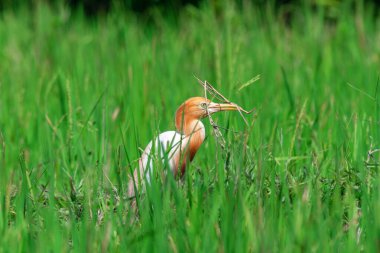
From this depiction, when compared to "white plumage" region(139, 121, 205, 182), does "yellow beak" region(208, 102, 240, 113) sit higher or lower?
higher

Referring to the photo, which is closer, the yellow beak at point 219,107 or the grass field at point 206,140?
the grass field at point 206,140

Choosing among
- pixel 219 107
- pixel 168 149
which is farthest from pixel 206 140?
pixel 168 149

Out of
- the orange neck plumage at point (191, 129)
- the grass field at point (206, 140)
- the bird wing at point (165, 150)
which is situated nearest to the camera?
the grass field at point (206, 140)

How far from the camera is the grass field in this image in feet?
6.53

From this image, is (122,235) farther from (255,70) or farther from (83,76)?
(255,70)

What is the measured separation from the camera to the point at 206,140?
293 centimetres

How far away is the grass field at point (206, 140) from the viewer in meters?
1.99

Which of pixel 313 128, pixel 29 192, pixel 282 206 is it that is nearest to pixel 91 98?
pixel 313 128

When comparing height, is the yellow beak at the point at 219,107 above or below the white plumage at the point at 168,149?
above

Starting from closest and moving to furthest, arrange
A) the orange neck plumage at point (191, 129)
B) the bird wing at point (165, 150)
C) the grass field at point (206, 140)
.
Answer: the grass field at point (206, 140) → the bird wing at point (165, 150) → the orange neck plumage at point (191, 129)

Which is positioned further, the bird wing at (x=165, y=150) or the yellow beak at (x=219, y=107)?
the yellow beak at (x=219, y=107)

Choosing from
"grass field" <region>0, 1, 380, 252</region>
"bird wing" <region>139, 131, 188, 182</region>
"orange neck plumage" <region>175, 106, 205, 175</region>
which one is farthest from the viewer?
"orange neck plumage" <region>175, 106, 205, 175</region>

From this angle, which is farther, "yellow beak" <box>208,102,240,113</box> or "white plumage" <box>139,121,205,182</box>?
"yellow beak" <box>208,102,240,113</box>

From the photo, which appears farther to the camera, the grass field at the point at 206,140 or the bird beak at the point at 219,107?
the bird beak at the point at 219,107
